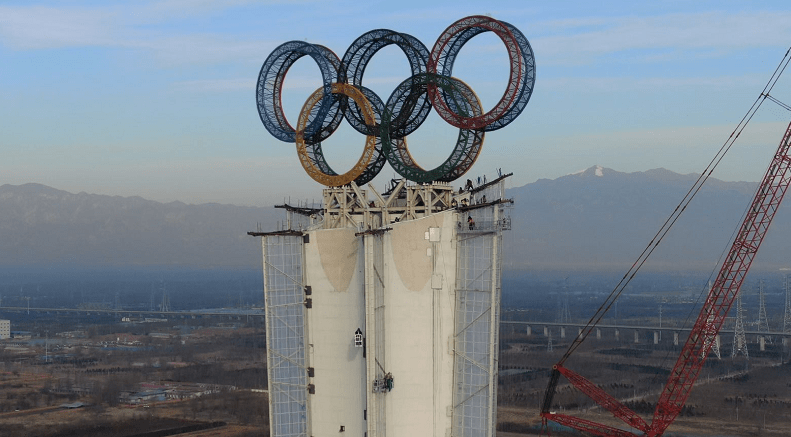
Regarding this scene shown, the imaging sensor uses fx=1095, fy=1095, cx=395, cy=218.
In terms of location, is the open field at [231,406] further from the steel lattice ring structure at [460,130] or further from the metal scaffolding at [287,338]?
the steel lattice ring structure at [460,130]

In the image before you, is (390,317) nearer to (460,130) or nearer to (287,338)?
(287,338)

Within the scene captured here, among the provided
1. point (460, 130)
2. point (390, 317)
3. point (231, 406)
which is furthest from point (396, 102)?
point (231, 406)

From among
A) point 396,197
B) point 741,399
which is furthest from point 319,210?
point 741,399

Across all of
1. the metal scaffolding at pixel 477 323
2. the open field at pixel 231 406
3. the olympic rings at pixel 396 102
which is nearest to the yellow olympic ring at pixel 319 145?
the olympic rings at pixel 396 102

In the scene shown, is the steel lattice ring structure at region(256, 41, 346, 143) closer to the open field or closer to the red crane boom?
the red crane boom

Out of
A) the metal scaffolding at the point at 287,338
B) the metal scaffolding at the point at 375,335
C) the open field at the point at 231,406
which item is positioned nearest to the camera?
the metal scaffolding at the point at 375,335

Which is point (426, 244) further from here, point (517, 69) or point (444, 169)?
point (517, 69)

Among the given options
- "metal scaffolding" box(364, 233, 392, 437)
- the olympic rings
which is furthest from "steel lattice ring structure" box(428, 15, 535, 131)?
"metal scaffolding" box(364, 233, 392, 437)
